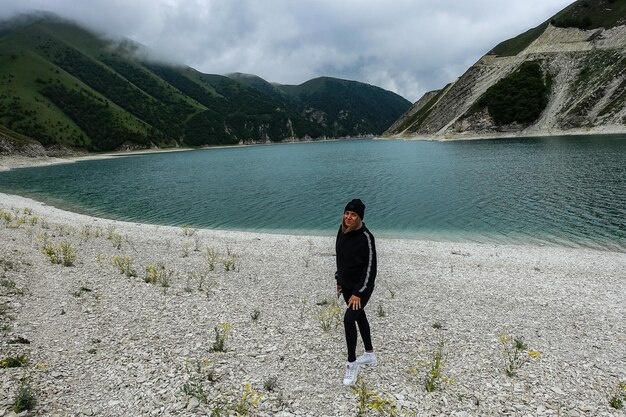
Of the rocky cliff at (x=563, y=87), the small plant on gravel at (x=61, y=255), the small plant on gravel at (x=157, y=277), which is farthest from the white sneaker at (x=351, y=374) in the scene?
the rocky cliff at (x=563, y=87)

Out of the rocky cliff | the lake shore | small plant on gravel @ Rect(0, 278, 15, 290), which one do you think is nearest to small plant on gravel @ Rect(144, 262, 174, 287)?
the lake shore

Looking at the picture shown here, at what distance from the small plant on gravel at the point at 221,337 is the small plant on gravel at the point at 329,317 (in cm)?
316

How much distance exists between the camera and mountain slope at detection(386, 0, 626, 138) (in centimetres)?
12094

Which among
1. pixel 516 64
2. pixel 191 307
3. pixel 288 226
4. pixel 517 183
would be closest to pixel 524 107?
pixel 516 64

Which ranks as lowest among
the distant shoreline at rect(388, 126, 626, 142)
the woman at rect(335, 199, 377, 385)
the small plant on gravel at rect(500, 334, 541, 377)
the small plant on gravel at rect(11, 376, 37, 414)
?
the small plant on gravel at rect(500, 334, 541, 377)

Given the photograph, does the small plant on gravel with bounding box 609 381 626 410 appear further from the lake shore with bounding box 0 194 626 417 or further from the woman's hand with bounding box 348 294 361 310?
the woman's hand with bounding box 348 294 361 310

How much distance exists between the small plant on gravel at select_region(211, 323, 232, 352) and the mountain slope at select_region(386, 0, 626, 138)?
13620 centimetres

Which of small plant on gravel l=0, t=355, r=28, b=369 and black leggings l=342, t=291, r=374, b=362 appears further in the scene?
small plant on gravel l=0, t=355, r=28, b=369

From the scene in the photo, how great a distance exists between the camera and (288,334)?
11.6m

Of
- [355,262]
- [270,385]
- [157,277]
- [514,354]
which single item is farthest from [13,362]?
[514,354]

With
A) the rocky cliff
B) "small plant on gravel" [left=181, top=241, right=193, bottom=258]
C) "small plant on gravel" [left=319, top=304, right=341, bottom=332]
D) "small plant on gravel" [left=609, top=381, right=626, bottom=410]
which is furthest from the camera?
the rocky cliff

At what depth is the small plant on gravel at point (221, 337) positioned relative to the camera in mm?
10258

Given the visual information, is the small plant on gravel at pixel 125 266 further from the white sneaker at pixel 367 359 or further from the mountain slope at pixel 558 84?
the mountain slope at pixel 558 84

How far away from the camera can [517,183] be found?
4984 centimetres
